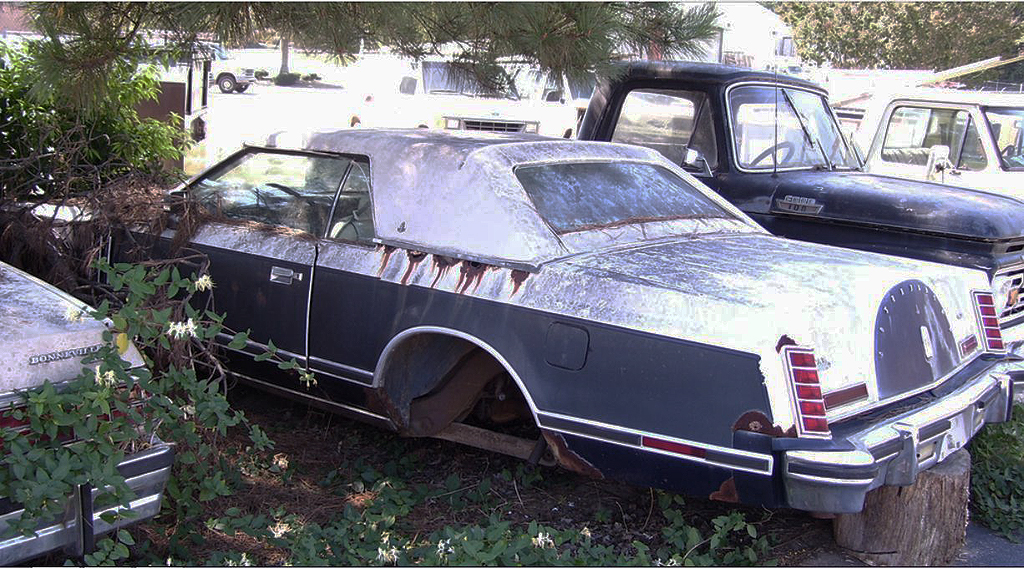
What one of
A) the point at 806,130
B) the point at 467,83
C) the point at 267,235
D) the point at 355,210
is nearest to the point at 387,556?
the point at 355,210

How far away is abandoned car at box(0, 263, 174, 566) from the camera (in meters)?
2.89

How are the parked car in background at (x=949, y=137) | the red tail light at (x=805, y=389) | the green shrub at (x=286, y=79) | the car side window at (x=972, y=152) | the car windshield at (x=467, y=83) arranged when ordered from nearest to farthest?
the red tail light at (x=805, y=389), the car windshield at (x=467, y=83), the parked car in background at (x=949, y=137), the car side window at (x=972, y=152), the green shrub at (x=286, y=79)

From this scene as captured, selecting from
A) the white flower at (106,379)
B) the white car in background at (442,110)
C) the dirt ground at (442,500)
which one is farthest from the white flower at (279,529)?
the white car in background at (442,110)

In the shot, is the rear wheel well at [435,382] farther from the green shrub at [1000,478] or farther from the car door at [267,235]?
the green shrub at [1000,478]

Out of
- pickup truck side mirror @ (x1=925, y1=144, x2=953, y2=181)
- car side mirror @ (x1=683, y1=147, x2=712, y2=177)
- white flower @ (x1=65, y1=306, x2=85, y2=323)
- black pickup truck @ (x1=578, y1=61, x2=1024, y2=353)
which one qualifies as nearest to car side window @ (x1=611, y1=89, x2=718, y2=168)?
black pickup truck @ (x1=578, y1=61, x2=1024, y2=353)

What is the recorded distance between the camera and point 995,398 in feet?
13.3

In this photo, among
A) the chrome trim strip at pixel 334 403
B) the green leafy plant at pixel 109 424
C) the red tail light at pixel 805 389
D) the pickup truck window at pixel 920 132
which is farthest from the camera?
the pickup truck window at pixel 920 132

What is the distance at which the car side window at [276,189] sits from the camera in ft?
15.0

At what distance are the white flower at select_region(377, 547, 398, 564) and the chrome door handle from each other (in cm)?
143

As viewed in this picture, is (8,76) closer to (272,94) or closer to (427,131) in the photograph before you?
(427,131)

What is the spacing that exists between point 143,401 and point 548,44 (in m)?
2.42

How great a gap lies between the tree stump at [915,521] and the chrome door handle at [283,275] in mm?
2557

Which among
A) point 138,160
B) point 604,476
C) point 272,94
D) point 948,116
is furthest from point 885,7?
point 604,476

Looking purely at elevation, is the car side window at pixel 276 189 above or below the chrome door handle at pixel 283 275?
above
